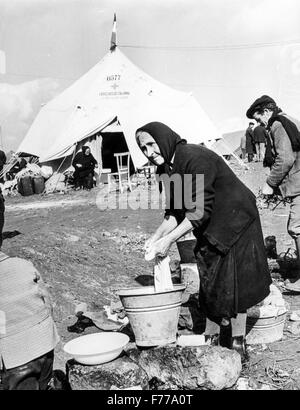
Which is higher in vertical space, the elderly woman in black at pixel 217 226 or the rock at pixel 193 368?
the elderly woman in black at pixel 217 226

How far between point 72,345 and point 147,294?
0.57 m

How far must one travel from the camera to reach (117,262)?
6.76 meters

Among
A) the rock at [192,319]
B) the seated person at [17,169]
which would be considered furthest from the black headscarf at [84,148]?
the rock at [192,319]

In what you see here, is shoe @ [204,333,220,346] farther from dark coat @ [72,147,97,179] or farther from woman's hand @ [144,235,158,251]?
dark coat @ [72,147,97,179]

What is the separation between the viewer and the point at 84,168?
14977 millimetres

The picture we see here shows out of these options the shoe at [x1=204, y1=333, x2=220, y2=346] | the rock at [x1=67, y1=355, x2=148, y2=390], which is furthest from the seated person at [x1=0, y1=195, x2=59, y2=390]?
the shoe at [x1=204, y1=333, x2=220, y2=346]

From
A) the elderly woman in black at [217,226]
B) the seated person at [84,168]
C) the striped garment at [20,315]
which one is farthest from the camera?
the seated person at [84,168]

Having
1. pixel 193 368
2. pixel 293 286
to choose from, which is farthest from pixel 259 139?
pixel 193 368

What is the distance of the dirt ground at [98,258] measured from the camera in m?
3.87

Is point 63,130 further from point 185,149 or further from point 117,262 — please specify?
point 185,149

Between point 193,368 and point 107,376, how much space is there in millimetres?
506

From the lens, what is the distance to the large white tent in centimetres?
1605

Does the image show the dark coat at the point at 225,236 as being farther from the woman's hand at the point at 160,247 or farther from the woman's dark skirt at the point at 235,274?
the woman's hand at the point at 160,247

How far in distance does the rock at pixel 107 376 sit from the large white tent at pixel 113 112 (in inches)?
489
